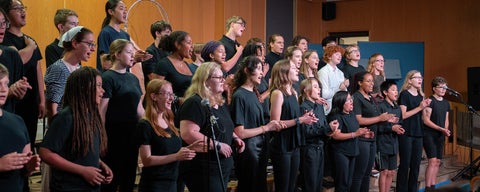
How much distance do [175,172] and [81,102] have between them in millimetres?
811

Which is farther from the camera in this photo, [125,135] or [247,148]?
[247,148]

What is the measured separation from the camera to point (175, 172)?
135 inches

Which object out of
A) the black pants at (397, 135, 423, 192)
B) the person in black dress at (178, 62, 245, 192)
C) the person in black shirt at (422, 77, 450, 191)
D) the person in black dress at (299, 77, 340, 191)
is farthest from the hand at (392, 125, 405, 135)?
the person in black dress at (178, 62, 245, 192)

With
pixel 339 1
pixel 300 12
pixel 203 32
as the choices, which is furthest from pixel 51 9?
pixel 339 1

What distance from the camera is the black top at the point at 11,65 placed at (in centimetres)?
336

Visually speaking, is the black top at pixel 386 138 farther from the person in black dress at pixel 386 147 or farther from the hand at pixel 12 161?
the hand at pixel 12 161

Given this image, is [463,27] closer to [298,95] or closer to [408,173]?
[408,173]

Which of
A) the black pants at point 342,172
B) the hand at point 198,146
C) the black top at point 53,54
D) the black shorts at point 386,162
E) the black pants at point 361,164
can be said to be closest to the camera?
the hand at point 198,146

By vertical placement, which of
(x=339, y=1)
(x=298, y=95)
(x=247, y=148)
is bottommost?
(x=247, y=148)

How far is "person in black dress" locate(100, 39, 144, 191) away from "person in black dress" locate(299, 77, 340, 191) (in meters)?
1.62

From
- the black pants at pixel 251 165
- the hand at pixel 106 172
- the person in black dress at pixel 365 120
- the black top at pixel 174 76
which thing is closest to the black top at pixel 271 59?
the person in black dress at pixel 365 120

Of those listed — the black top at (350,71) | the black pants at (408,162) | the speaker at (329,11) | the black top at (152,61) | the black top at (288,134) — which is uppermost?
the speaker at (329,11)

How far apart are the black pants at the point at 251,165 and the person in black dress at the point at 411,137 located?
8.07ft

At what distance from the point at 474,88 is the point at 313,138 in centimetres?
465
